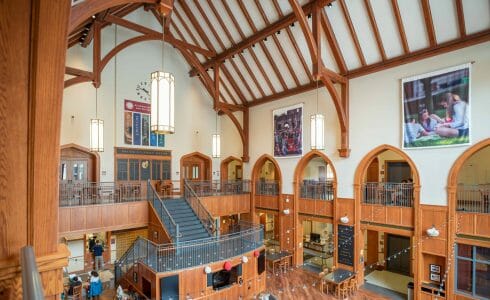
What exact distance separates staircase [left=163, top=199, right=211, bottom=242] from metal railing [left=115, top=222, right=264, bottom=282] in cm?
47

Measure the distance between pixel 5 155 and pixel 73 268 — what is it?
1300cm

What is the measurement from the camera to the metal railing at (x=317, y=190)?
38.3ft

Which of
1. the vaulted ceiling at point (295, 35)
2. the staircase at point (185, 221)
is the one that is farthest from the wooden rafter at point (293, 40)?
the staircase at point (185, 221)

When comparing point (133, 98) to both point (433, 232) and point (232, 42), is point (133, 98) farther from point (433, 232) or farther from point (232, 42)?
point (433, 232)

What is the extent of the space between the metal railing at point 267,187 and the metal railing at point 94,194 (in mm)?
6267

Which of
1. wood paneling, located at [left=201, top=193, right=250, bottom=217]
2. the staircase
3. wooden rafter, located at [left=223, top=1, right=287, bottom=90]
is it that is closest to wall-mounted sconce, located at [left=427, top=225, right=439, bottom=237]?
the staircase

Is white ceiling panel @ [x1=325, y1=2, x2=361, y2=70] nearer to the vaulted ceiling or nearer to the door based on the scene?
the vaulted ceiling

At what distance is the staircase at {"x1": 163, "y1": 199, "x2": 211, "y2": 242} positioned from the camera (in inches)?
378

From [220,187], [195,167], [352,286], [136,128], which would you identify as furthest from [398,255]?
[136,128]

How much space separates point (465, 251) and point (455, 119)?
13.2ft

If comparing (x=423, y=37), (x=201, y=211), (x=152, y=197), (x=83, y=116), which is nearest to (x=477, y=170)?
(x=423, y=37)

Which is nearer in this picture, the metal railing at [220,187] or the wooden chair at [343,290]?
the wooden chair at [343,290]

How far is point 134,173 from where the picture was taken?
1320 cm

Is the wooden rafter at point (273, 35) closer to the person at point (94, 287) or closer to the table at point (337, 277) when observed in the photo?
the table at point (337, 277)
